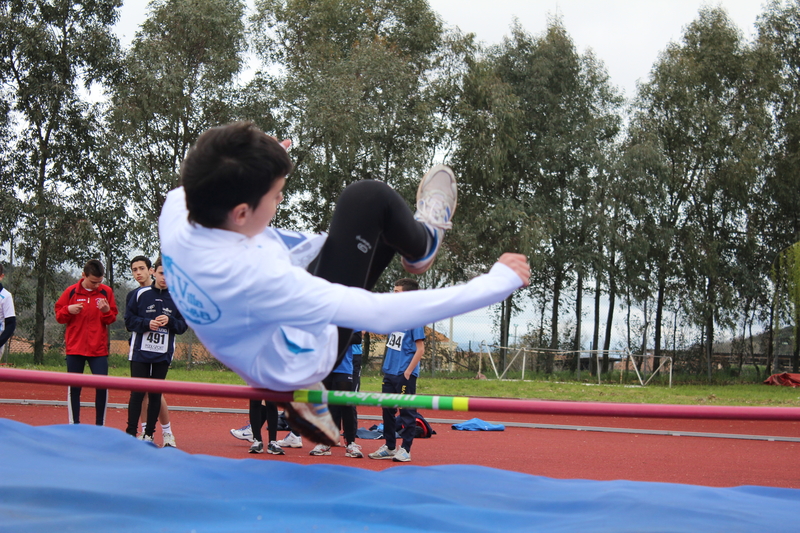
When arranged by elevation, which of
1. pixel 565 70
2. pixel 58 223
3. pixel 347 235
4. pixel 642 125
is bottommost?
pixel 347 235

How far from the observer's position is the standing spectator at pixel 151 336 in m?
6.03

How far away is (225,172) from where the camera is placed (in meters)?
1.97

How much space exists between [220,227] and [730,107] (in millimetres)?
24921

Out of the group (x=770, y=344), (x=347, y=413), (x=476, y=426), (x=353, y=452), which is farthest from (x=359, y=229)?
(x=770, y=344)

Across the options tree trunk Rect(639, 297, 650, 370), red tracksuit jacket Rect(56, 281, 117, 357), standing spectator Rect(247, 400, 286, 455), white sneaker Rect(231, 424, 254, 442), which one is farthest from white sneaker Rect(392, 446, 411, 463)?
tree trunk Rect(639, 297, 650, 370)

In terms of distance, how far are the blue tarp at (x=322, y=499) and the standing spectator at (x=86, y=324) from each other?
10.7 feet

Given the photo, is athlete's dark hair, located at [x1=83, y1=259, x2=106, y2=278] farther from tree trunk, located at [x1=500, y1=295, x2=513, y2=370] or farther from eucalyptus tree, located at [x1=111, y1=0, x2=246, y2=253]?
tree trunk, located at [x1=500, y1=295, x2=513, y2=370]

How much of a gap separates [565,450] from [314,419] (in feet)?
20.6

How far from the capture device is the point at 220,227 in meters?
2.04

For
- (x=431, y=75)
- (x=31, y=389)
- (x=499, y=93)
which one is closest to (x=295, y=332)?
(x=31, y=389)

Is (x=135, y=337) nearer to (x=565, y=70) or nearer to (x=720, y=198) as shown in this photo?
(x=565, y=70)

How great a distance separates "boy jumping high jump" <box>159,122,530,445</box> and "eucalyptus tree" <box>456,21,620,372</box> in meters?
17.9

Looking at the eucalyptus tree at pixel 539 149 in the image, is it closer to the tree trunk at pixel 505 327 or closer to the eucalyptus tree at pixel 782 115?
the tree trunk at pixel 505 327

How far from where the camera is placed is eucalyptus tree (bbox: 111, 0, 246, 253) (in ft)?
60.1
